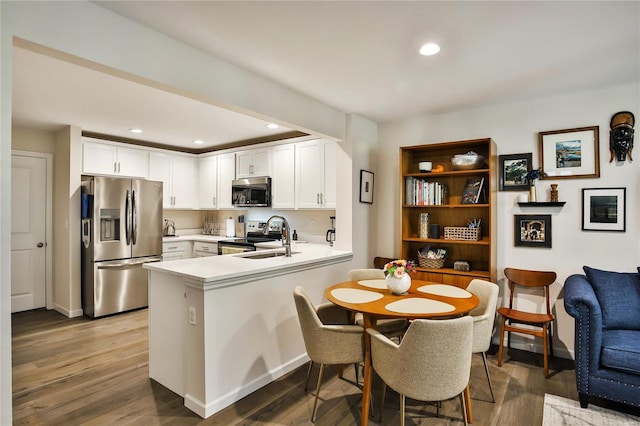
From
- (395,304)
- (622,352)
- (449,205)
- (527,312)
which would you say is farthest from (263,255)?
(622,352)

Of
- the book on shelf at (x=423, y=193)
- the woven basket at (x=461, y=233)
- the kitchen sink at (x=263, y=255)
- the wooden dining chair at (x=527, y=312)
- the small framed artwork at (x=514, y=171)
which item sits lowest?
the wooden dining chair at (x=527, y=312)

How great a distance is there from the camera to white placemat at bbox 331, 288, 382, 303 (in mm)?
2366

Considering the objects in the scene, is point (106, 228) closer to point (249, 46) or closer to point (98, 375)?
point (98, 375)

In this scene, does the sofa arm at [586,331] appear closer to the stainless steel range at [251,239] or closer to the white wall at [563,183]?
the white wall at [563,183]

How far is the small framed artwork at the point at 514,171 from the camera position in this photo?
3.41 metres

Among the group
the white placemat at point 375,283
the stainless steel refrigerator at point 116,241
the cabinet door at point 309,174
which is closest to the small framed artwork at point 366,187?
the cabinet door at point 309,174

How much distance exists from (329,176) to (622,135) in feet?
9.15

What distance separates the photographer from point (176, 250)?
537cm

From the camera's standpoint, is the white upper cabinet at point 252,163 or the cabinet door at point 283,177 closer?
the cabinet door at point 283,177

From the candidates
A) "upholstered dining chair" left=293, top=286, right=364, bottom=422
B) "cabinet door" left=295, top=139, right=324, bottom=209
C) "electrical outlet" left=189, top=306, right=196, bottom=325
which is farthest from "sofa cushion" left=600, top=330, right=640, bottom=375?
"cabinet door" left=295, top=139, right=324, bottom=209

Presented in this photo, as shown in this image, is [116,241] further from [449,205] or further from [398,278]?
[449,205]

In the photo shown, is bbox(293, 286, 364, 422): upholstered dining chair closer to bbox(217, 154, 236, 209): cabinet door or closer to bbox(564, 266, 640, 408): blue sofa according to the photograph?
bbox(564, 266, 640, 408): blue sofa

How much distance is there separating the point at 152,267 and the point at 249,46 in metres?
1.75

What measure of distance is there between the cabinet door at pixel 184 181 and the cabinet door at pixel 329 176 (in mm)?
2776
